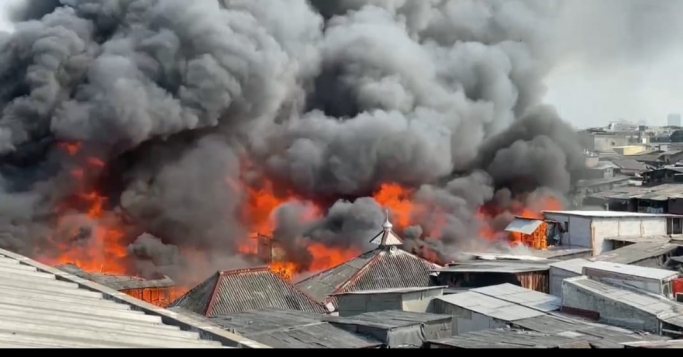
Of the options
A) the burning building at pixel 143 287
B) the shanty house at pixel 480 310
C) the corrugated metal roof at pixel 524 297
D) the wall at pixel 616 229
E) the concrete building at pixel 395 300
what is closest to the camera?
the shanty house at pixel 480 310

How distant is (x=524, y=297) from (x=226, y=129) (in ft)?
59.0

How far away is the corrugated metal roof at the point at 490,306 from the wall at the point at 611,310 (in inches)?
29.7

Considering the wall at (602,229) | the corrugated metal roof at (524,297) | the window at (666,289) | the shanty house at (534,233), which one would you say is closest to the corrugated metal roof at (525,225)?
the shanty house at (534,233)

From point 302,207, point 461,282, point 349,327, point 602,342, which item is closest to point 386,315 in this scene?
point 349,327

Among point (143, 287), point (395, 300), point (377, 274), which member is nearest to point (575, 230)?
point (377, 274)

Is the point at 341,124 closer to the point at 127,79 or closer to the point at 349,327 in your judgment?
the point at 127,79

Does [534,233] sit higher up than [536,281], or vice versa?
[534,233]

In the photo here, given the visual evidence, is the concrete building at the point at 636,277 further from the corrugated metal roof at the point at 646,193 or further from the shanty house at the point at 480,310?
the corrugated metal roof at the point at 646,193

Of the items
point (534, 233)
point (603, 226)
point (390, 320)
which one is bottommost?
point (390, 320)

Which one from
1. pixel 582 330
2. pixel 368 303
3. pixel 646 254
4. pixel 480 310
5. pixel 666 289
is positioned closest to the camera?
pixel 582 330

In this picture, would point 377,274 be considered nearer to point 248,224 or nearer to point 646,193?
point 248,224

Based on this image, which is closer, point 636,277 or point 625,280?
point 636,277

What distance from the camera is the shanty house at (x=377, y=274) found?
20.0 m

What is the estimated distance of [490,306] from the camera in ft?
45.5
